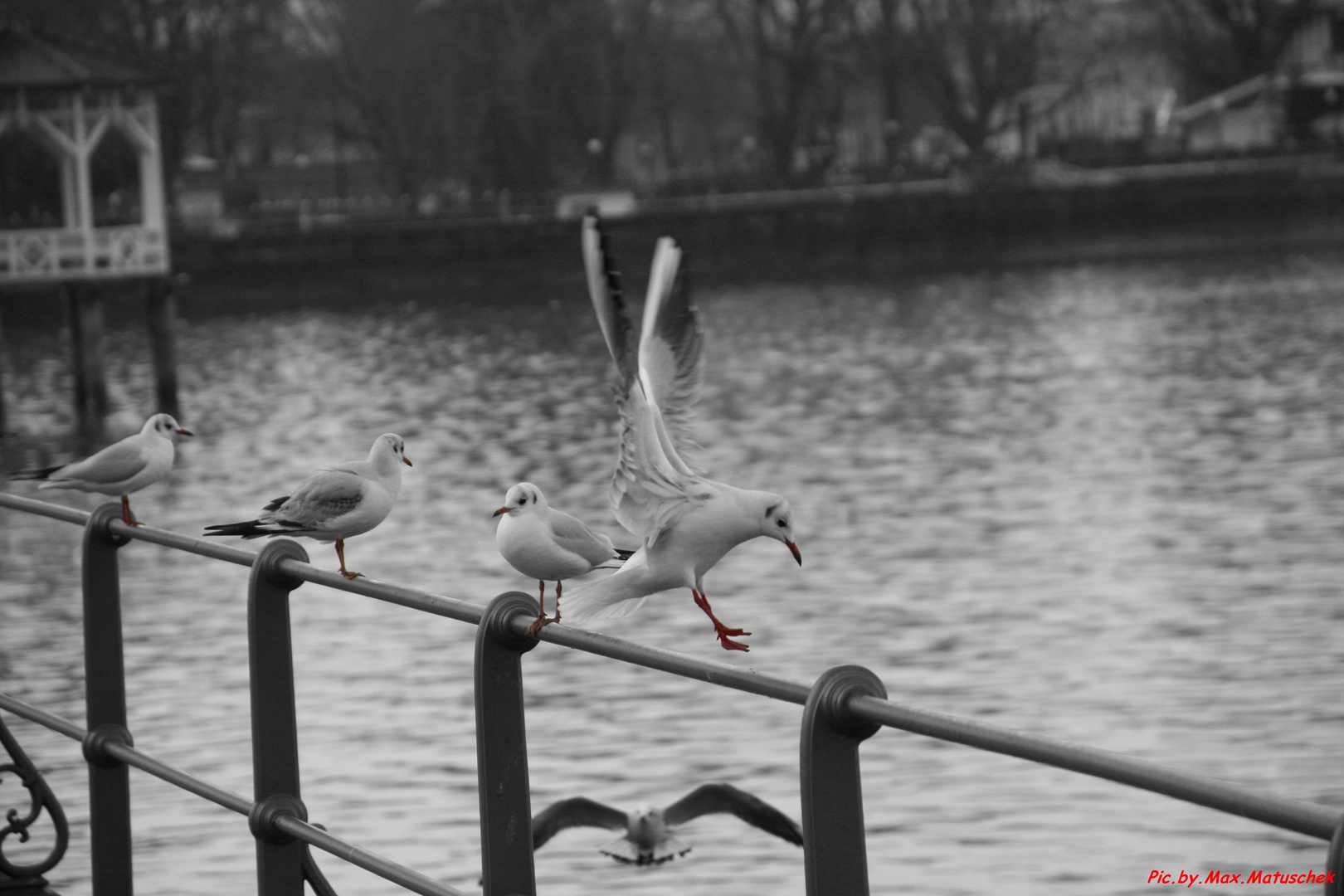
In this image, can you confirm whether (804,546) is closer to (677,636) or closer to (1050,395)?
(677,636)

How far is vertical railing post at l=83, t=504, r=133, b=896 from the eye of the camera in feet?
14.3

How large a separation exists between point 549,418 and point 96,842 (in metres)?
24.0

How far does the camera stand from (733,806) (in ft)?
28.2

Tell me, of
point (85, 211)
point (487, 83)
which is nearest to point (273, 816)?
point (85, 211)

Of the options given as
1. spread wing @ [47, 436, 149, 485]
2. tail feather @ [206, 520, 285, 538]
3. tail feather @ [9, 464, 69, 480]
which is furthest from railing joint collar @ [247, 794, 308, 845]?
spread wing @ [47, 436, 149, 485]

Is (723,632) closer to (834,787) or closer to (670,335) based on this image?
(670,335)

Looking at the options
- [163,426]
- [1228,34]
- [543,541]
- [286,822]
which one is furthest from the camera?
[1228,34]

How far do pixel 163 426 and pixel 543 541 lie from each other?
3.40m

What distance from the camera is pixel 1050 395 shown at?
28953mm

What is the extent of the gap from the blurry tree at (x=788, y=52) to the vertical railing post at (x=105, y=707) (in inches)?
2559

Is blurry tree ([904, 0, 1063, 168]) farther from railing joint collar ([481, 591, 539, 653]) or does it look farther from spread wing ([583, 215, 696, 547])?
railing joint collar ([481, 591, 539, 653])

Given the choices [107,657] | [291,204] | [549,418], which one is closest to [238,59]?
[291,204]

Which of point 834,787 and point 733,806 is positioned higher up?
point 834,787

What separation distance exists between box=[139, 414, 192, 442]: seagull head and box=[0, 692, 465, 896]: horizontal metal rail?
2.06 m
